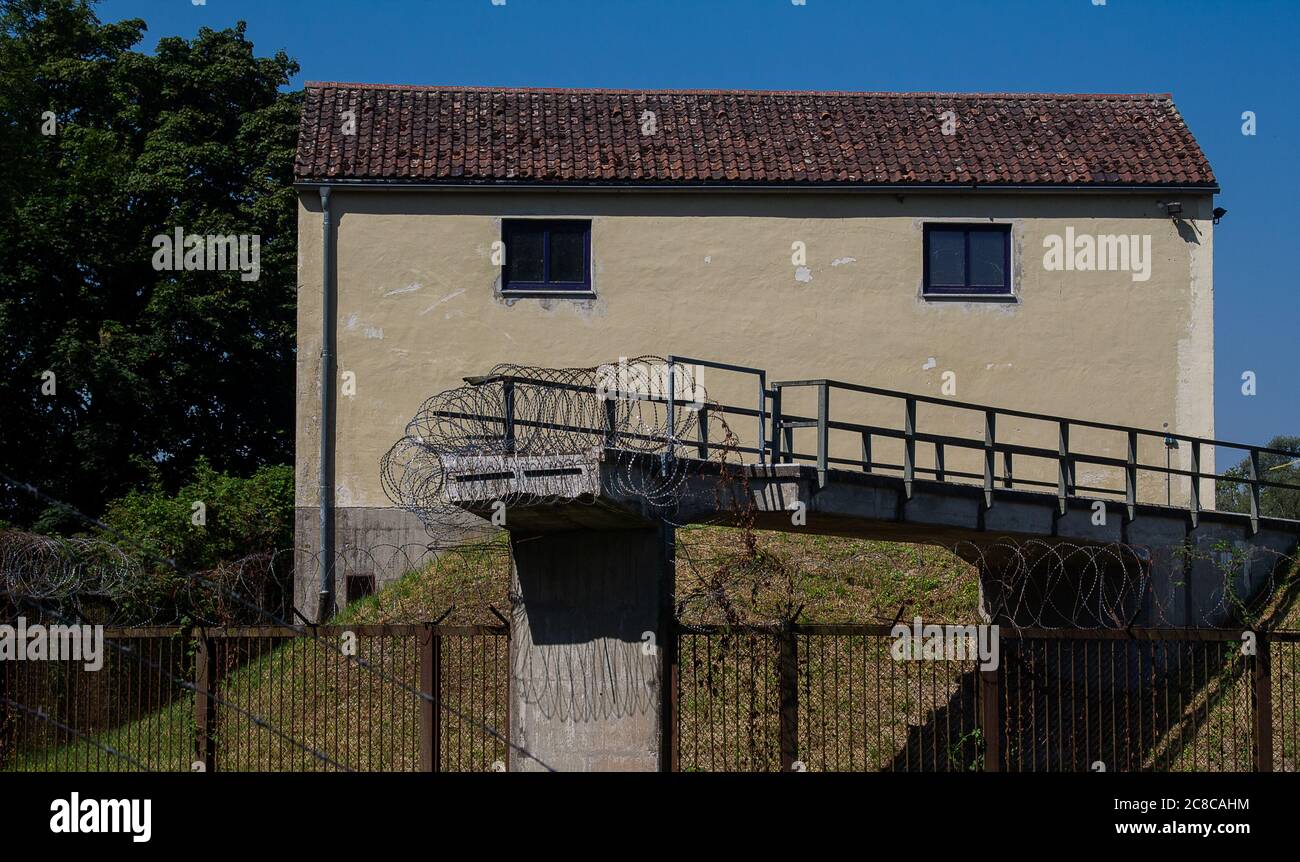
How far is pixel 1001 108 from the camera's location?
28250 millimetres

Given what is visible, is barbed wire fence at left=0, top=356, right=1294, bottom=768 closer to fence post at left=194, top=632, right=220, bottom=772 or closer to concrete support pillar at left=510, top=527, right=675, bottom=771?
fence post at left=194, top=632, right=220, bottom=772

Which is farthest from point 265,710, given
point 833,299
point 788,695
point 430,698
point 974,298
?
point 974,298

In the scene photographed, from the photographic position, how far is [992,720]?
14.5m

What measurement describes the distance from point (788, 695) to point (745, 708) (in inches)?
188

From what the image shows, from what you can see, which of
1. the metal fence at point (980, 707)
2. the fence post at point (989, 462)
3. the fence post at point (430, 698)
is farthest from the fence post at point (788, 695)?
the fence post at point (989, 462)

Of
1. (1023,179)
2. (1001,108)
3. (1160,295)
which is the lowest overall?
(1160,295)

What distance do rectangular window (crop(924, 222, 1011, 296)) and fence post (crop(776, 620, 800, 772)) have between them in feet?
41.9

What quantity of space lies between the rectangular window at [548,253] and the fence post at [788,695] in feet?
40.0

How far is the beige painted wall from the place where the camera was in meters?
25.6

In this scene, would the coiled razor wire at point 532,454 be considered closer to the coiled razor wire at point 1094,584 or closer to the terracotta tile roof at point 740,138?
the coiled razor wire at point 1094,584
